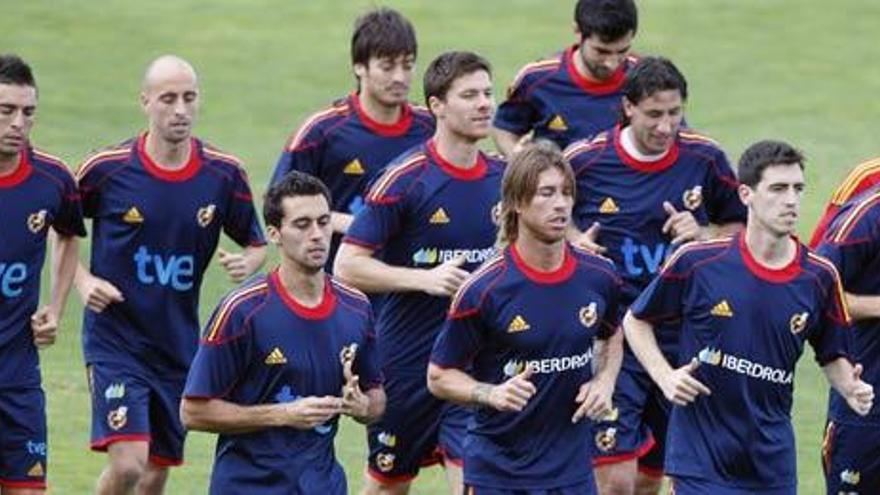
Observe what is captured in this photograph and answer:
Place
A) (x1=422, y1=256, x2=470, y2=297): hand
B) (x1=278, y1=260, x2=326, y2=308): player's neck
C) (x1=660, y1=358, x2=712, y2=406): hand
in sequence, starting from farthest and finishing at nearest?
1. (x1=422, y1=256, x2=470, y2=297): hand
2. (x1=660, y1=358, x2=712, y2=406): hand
3. (x1=278, y1=260, x2=326, y2=308): player's neck

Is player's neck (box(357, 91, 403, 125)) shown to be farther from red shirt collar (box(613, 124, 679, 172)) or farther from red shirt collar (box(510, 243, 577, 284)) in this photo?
red shirt collar (box(510, 243, 577, 284))

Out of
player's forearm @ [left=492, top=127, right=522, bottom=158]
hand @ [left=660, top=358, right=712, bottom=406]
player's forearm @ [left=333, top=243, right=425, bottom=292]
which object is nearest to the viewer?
hand @ [left=660, top=358, right=712, bottom=406]

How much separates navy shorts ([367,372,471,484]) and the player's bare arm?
0.78 metres

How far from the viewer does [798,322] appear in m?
14.6

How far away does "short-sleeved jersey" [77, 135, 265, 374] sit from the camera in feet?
53.1

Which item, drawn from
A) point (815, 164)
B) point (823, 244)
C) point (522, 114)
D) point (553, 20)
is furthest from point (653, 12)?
point (823, 244)

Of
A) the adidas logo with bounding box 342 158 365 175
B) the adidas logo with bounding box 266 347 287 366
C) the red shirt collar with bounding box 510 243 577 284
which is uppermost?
the adidas logo with bounding box 342 158 365 175

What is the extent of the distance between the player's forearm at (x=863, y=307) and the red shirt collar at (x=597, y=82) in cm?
222

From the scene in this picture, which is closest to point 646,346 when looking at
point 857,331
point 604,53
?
point 857,331

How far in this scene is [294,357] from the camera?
14.1 metres

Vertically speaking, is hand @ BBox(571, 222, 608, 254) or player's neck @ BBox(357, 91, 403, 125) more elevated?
player's neck @ BBox(357, 91, 403, 125)

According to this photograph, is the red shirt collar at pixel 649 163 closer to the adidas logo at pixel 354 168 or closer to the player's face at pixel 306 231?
the adidas logo at pixel 354 168

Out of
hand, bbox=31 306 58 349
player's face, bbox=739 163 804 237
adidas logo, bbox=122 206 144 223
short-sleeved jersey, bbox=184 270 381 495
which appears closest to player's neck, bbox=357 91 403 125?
adidas logo, bbox=122 206 144 223

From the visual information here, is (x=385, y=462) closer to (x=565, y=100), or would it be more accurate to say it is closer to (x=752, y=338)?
(x=565, y=100)
